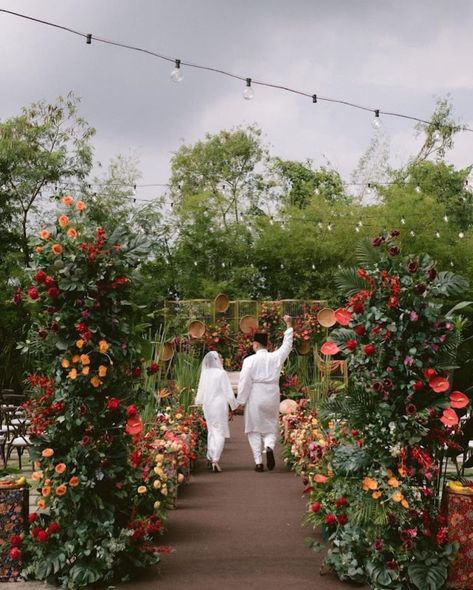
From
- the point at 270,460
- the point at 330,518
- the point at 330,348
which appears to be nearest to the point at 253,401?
the point at 270,460

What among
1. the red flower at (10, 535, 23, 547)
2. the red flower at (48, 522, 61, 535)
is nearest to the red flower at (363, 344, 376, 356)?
the red flower at (48, 522, 61, 535)

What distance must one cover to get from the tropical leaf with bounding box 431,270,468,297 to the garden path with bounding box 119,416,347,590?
5.95 feet

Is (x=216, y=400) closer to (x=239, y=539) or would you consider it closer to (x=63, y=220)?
(x=239, y=539)

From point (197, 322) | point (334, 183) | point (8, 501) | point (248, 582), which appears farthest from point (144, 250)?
point (334, 183)

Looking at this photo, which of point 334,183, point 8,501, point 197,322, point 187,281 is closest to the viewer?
point 8,501

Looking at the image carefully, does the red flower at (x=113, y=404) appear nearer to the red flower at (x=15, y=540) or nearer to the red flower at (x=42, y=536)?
the red flower at (x=42, y=536)

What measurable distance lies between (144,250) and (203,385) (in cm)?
542

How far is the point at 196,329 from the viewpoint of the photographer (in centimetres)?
1934

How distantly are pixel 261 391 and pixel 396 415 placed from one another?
17.4 ft

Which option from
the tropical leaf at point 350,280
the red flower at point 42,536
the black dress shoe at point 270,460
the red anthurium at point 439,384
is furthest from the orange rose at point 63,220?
the black dress shoe at point 270,460

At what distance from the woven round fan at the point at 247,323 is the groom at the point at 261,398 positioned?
30.6 ft

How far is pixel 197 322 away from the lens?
63.7 feet

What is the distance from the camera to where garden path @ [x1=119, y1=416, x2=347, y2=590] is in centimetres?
553

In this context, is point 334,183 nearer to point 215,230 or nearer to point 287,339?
point 215,230
